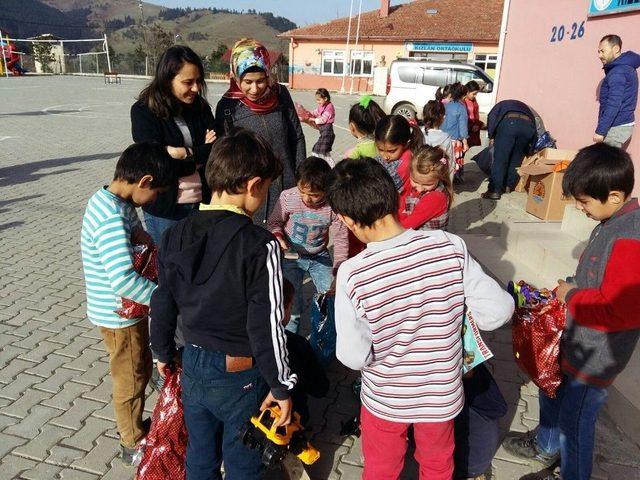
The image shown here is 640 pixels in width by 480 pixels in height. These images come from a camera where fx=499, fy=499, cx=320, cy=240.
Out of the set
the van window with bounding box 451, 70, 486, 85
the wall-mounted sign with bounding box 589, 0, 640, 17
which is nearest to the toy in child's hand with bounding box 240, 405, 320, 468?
the wall-mounted sign with bounding box 589, 0, 640, 17

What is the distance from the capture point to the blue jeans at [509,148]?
7137 mm

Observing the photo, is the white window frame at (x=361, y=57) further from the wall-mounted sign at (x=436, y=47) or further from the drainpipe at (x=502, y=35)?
the drainpipe at (x=502, y=35)

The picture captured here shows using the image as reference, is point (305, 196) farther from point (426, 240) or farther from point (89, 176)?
point (89, 176)

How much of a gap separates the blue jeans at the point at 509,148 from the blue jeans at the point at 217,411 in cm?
635

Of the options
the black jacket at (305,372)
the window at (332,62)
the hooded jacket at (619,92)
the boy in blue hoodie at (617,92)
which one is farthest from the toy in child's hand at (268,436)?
the window at (332,62)

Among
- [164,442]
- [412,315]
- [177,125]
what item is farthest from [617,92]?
[164,442]

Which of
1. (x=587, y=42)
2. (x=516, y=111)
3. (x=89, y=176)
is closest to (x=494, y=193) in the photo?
(x=516, y=111)

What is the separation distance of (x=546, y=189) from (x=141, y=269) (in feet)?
17.3

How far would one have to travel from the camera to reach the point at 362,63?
109ft

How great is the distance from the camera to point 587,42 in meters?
6.84

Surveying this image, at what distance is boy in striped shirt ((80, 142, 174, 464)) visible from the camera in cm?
209

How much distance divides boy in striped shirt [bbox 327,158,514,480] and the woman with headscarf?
1521 millimetres

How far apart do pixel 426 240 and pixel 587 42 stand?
6.71 meters

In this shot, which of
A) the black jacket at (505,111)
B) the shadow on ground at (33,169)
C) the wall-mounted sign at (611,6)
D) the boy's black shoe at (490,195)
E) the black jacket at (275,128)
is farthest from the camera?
the shadow on ground at (33,169)
